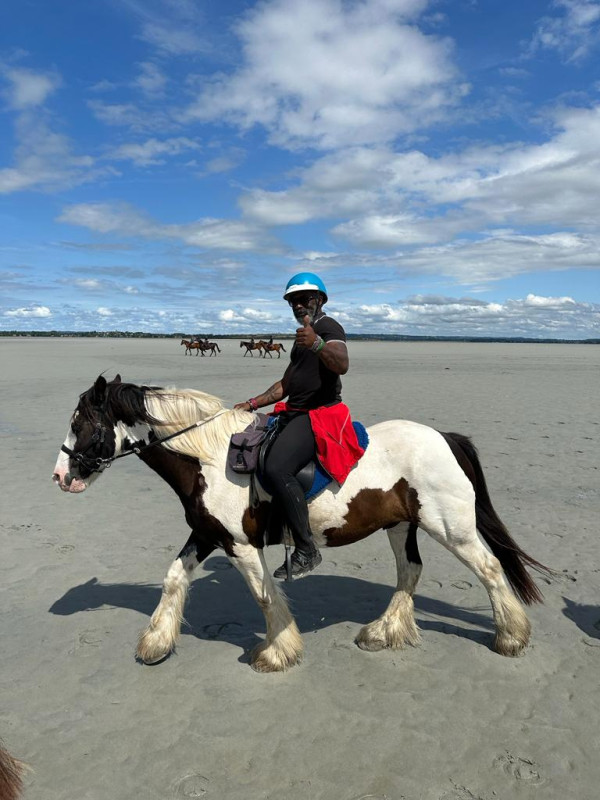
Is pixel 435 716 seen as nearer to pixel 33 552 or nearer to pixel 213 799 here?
pixel 213 799

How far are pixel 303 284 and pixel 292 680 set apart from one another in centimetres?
282

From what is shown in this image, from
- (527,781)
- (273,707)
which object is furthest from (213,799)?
(527,781)

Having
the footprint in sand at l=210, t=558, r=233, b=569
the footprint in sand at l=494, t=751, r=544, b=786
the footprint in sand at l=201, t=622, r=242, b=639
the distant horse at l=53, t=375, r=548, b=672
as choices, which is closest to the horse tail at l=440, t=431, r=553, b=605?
the distant horse at l=53, t=375, r=548, b=672

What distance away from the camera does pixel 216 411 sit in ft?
14.3

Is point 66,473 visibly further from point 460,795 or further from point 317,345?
point 460,795

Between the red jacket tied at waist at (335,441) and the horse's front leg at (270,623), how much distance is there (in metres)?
→ 0.86

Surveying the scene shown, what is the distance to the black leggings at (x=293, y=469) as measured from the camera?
12.8 feet

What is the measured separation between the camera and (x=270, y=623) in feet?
13.7

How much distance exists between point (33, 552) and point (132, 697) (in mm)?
3037

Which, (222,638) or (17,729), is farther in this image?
(222,638)

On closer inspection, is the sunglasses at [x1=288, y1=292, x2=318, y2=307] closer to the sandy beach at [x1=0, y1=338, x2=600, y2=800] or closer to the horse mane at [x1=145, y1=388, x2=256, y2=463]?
the horse mane at [x1=145, y1=388, x2=256, y2=463]

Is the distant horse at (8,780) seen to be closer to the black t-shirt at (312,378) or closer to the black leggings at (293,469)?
the black leggings at (293,469)

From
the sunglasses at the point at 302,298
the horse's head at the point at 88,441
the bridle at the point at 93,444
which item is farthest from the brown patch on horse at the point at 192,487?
the sunglasses at the point at 302,298

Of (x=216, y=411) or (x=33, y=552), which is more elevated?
(x=216, y=411)
